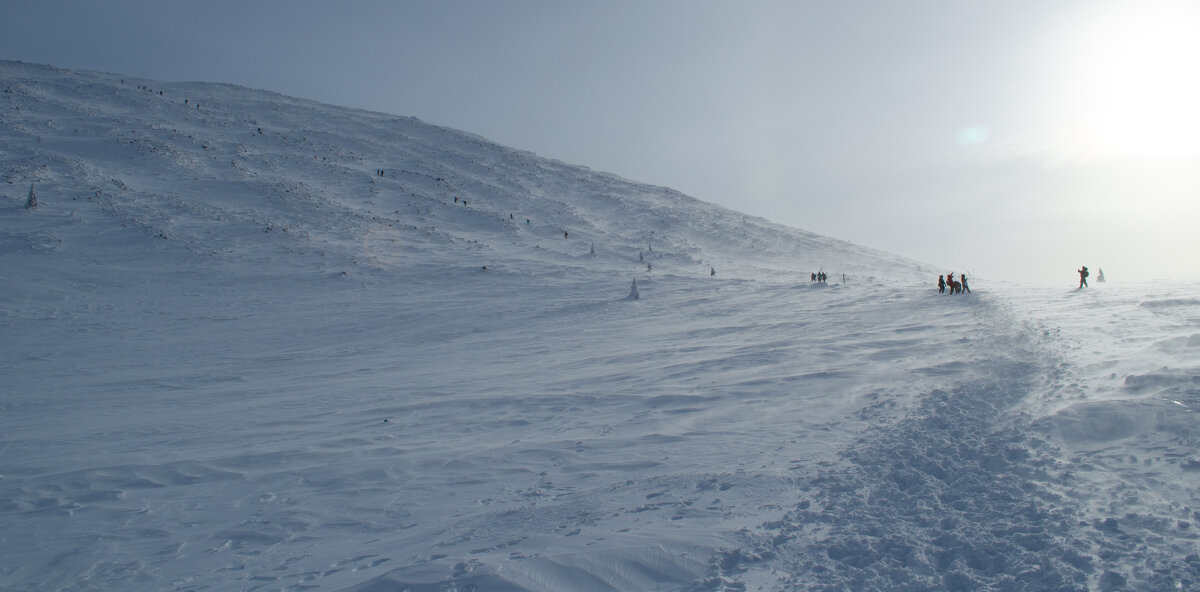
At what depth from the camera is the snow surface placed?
20.1 feet

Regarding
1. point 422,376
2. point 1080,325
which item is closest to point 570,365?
point 422,376

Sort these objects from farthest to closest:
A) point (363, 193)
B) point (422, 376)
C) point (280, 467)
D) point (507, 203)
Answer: point (507, 203) → point (363, 193) → point (422, 376) → point (280, 467)

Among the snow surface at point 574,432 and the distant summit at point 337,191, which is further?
the distant summit at point 337,191

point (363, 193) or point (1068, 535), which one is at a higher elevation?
point (363, 193)

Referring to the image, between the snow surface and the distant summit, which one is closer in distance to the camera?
the snow surface

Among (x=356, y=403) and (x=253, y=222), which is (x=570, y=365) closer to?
(x=356, y=403)

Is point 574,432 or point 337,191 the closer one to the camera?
point 574,432

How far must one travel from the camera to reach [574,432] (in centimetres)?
1045

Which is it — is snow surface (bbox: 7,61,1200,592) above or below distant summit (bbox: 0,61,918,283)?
below

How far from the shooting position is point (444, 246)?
3972cm

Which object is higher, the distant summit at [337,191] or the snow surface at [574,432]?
the distant summit at [337,191]

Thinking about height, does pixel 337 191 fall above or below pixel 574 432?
above

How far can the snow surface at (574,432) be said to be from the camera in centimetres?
612

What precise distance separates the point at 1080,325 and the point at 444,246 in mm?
32183
